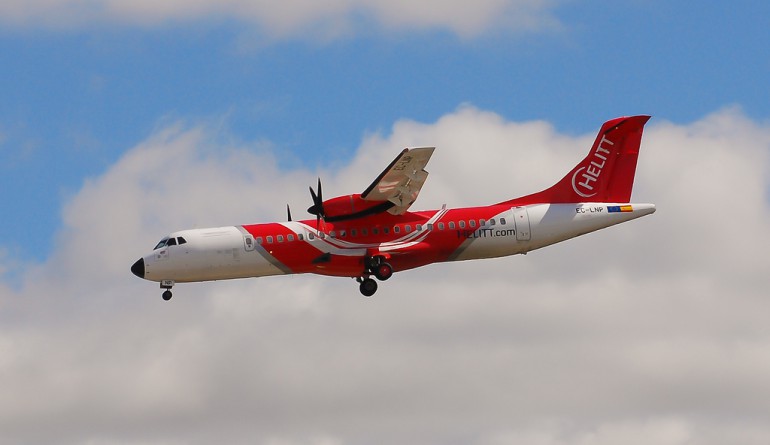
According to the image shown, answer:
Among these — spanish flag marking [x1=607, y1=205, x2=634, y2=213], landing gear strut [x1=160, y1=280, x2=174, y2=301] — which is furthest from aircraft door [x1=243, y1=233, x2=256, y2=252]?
spanish flag marking [x1=607, y1=205, x2=634, y2=213]

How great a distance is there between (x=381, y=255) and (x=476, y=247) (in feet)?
12.2

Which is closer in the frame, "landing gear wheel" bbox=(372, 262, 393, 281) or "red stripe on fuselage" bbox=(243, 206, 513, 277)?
"red stripe on fuselage" bbox=(243, 206, 513, 277)

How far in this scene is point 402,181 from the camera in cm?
4200

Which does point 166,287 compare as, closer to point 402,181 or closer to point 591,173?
point 402,181

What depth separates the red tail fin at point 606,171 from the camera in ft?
153

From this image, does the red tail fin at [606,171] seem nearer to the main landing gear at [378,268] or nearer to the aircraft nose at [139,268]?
the main landing gear at [378,268]

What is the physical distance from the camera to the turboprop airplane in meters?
43.2

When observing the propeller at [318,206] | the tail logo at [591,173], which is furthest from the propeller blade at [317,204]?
the tail logo at [591,173]

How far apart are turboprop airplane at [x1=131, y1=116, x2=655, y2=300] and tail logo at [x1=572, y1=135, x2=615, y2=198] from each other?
127 cm

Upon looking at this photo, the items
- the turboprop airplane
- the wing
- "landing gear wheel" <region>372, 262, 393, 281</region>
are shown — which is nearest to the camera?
the wing

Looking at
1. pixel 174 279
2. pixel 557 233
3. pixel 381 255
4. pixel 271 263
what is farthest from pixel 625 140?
pixel 174 279

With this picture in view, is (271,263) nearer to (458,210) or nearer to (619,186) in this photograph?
(458,210)

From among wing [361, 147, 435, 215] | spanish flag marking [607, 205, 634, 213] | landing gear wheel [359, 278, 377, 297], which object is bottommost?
landing gear wheel [359, 278, 377, 297]

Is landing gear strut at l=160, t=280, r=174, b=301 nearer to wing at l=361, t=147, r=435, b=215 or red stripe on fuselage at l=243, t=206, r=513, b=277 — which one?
red stripe on fuselage at l=243, t=206, r=513, b=277
